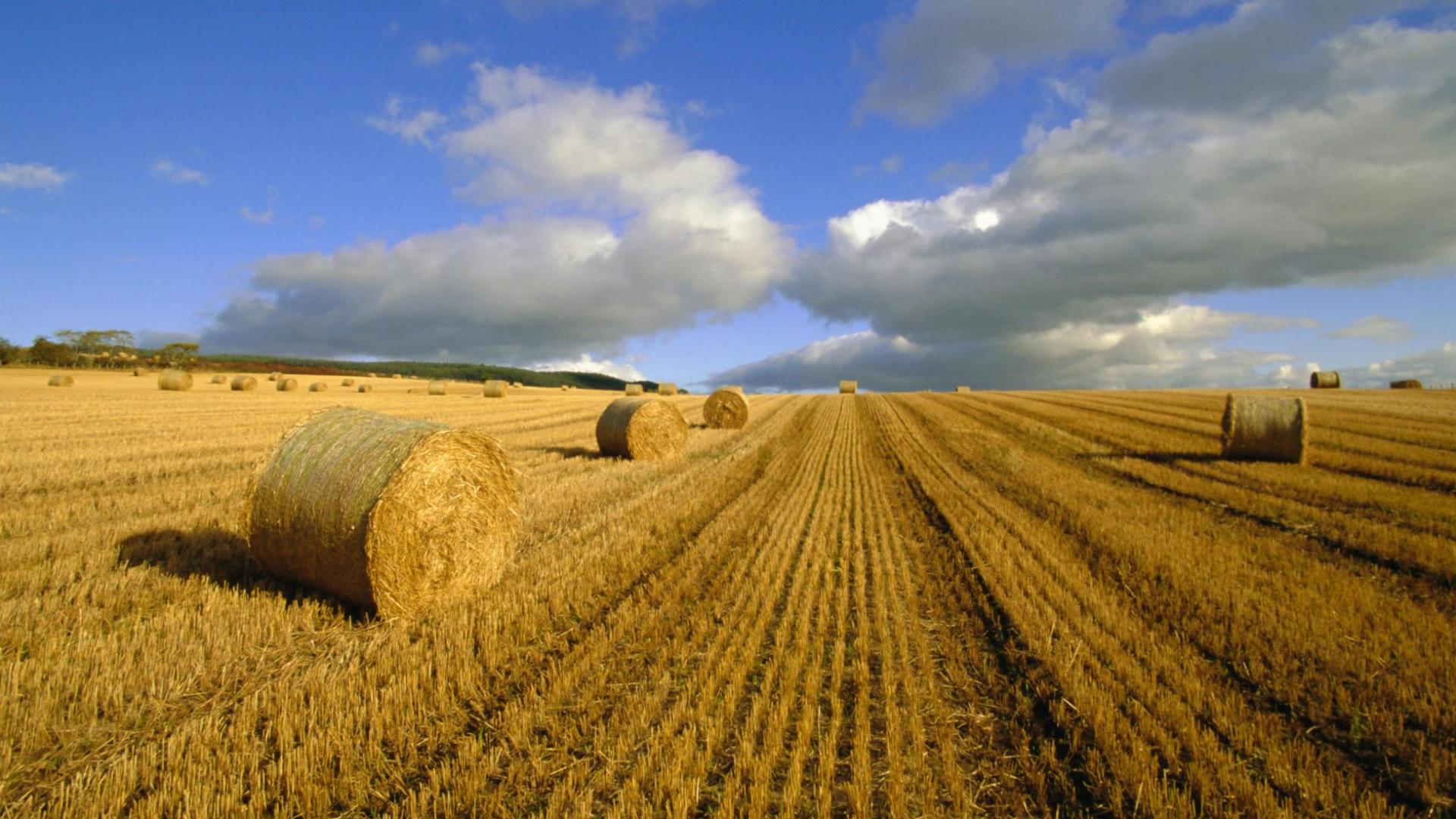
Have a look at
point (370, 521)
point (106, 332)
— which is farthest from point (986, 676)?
point (106, 332)

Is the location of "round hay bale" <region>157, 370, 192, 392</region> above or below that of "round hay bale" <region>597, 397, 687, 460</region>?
above

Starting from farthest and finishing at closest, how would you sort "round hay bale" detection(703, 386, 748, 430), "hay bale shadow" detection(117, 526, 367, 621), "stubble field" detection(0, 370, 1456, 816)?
"round hay bale" detection(703, 386, 748, 430) < "hay bale shadow" detection(117, 526, 367, 621) < "stubble field" detection(0, 370, 1456, 816)

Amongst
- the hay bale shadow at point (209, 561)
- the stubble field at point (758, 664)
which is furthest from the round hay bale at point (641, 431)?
the hay bale shadow at point (209, 561)

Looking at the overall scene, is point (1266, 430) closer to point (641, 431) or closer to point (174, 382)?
point (641, 431)

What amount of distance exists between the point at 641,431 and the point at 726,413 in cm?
871

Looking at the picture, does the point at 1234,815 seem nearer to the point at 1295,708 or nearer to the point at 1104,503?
the point at 1295,708

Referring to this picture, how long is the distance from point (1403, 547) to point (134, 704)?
10.9 m

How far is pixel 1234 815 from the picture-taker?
291 cm

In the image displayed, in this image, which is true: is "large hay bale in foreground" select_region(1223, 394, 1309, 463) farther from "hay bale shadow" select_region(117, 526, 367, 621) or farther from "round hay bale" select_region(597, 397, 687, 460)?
"hay bale shadow" select_region(117, 526, 367, 621)

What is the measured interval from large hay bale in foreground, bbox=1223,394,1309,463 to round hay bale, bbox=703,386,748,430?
1277cm

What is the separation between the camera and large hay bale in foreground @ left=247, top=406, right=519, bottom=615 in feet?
16.8

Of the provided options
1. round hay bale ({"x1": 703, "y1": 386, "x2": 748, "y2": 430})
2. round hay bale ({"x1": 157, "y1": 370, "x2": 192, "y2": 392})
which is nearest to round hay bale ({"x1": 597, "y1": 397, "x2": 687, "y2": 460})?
round hay bale ({"x1": 703, "y1": 386, "x2": 748, "y2": 430})

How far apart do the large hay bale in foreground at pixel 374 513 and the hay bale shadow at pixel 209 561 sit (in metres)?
0.15

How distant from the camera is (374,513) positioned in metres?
5.11
